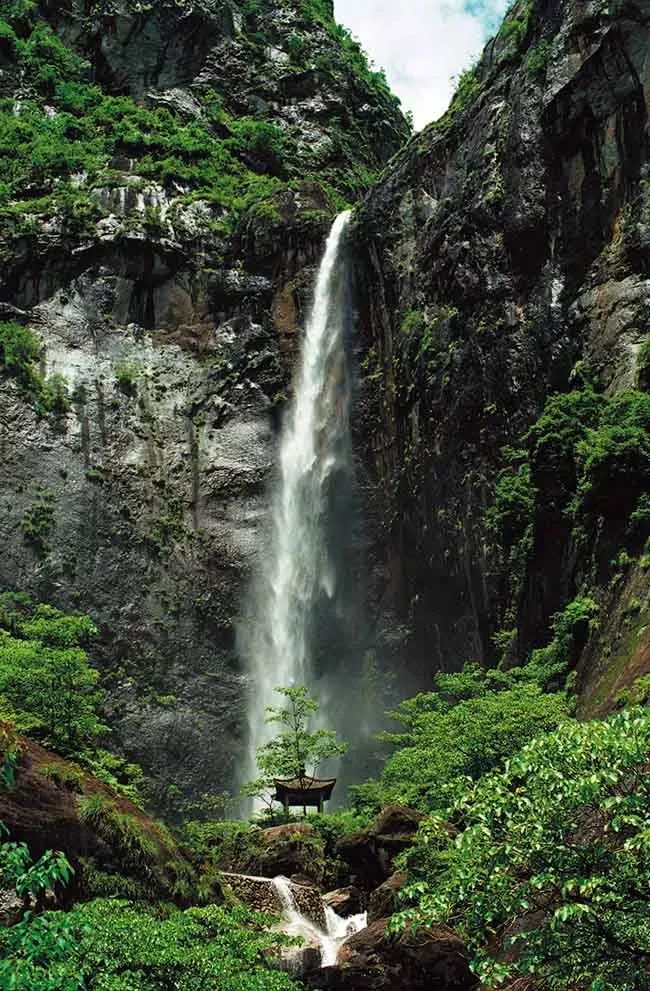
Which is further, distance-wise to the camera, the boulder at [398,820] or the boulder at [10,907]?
the boulder at [398,820]

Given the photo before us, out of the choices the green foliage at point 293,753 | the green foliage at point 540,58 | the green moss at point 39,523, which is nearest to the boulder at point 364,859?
the green foliage at point 293,753

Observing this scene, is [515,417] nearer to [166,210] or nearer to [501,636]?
[501,636]

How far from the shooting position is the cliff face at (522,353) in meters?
21.0

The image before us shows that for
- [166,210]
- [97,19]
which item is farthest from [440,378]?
[97,19]

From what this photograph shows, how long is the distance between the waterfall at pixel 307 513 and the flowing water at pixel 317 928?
1411 centimetres

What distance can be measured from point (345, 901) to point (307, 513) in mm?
19230

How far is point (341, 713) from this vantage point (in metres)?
31.0

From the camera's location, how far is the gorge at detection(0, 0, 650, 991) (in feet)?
28.9

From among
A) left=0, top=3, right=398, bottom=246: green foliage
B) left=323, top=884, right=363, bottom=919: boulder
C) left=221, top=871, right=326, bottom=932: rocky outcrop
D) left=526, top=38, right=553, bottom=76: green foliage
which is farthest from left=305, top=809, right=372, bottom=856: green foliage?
left=0, top=3, right=398, bottom=246: green foliage

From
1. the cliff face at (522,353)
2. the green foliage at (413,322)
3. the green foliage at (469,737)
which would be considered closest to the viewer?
the green foliage at (469,737)

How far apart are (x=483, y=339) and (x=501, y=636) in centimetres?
957

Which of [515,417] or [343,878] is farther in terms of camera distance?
[515,417]

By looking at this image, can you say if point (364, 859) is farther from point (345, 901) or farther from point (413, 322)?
point (413, 322)

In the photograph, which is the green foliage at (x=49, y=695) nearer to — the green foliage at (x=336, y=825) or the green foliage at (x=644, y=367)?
the green foliage at (x=336, y=825)
